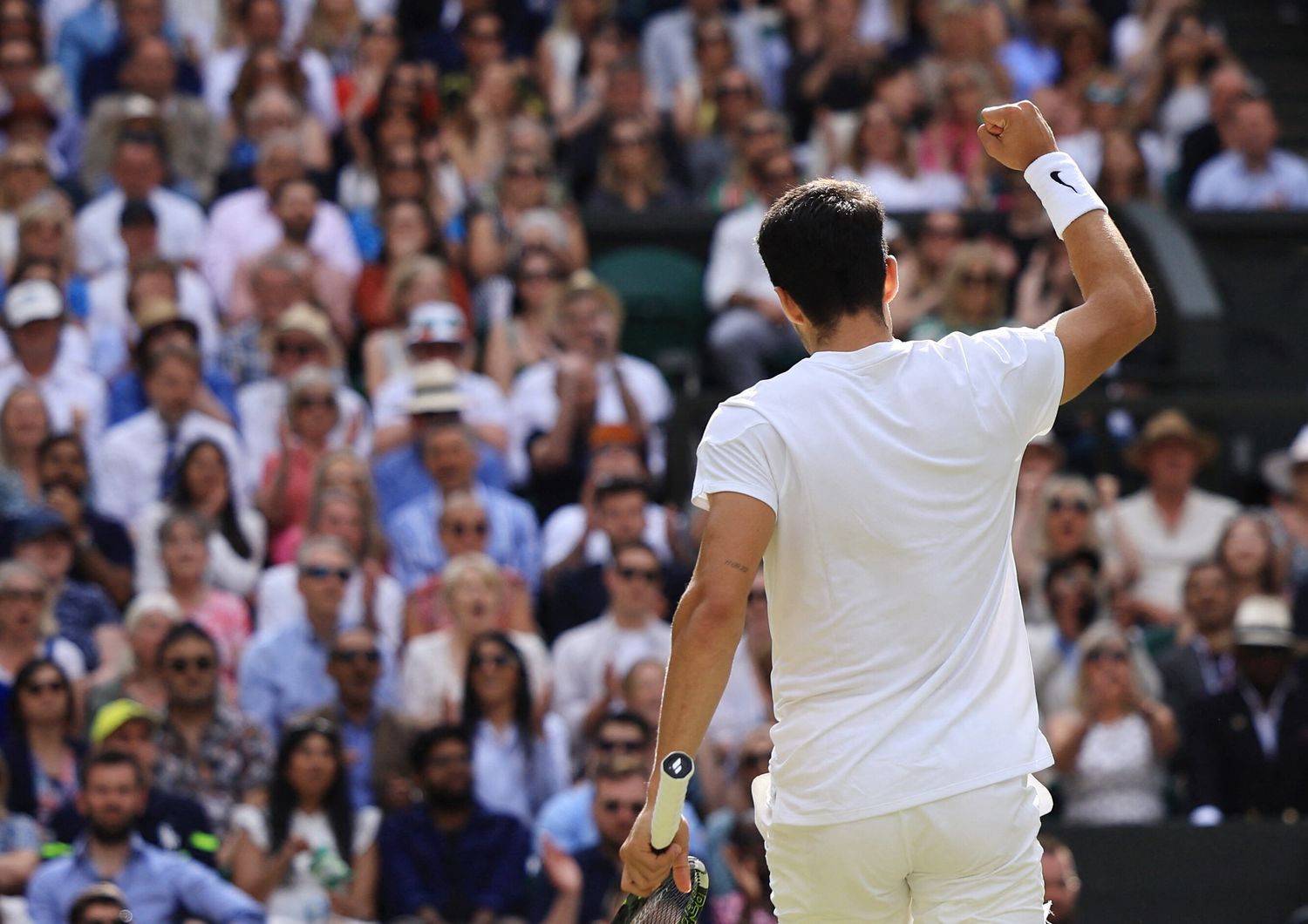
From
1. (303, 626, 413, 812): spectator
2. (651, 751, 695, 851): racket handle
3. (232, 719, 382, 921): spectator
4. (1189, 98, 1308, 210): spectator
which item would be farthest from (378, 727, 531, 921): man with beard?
(1189, 98, 1308, 210): spectator

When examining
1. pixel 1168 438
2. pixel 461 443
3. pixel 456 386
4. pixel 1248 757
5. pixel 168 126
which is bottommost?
pixel 1248 757

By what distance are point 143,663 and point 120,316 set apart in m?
2.74

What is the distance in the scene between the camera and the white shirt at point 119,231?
37.2 feet

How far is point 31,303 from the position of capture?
33.5 feet

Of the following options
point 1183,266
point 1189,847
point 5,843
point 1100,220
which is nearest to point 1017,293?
point 1183,266

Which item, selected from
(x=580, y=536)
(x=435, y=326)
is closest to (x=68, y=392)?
(x=435, y=326)

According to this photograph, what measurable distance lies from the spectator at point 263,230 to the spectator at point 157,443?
4.44 feet

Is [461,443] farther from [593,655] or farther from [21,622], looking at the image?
[21,622]

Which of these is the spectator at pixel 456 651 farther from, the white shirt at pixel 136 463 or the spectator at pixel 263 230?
the spectator at pixel 263 230

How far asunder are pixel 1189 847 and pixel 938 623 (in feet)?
17.3

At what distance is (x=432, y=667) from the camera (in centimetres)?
884

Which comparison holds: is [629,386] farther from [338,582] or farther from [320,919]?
[320,919]

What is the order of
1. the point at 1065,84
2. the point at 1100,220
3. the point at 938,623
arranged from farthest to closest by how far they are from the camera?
1. the point at 1065,84
2. the point at 1100,220
3. the point at 938,623

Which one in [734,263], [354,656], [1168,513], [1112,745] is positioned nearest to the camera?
[354,656]
